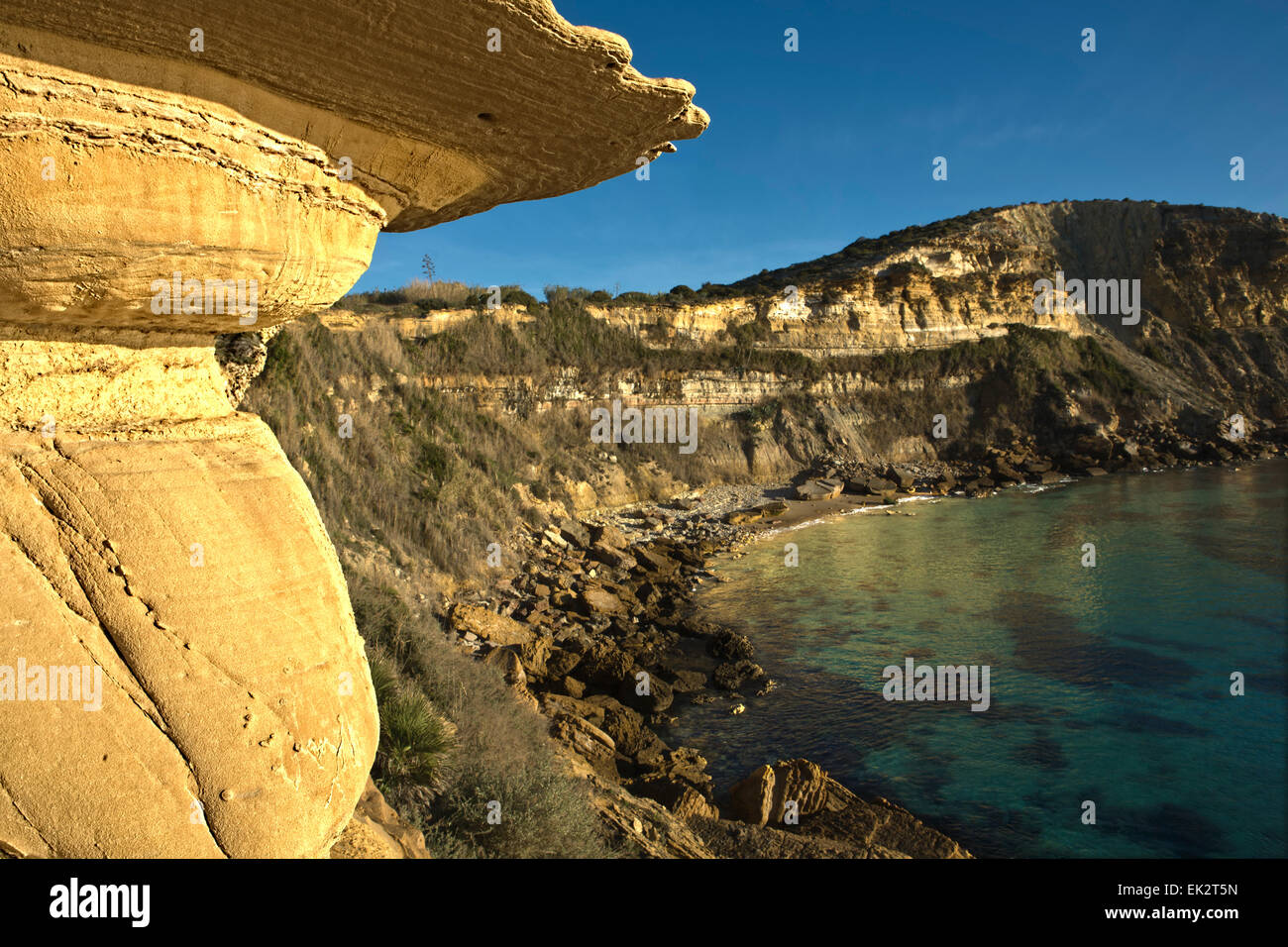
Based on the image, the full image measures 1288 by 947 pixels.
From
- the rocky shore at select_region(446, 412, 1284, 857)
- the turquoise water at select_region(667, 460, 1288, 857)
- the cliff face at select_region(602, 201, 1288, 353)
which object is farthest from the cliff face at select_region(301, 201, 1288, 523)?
the turquoise water at select_region(667, 460, 1288, 857)

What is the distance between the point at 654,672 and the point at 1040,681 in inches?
251

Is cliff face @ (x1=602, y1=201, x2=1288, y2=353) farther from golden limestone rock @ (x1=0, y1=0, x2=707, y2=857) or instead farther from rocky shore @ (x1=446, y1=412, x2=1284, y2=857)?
golden limestone rock @ (x1=0, y1=0, x2=707, y2=857)

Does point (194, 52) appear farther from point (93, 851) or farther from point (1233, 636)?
point (1233, 636)

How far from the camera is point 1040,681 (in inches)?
457

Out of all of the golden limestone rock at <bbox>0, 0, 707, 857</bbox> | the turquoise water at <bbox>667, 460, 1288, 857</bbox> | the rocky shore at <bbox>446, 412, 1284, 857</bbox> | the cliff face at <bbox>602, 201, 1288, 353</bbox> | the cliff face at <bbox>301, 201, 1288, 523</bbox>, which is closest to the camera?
the golden limestone rock at <bbox>0, 0, 707, 857</bbox>

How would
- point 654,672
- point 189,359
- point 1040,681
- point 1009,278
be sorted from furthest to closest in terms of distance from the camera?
point 1009,278 < point 1040,681 < point 654,672 < point 189,359

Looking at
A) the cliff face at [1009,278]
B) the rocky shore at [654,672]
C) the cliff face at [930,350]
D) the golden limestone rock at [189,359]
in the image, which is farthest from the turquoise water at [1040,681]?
the cliff face at [1009,278]

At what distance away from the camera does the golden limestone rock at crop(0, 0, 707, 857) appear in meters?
2.41

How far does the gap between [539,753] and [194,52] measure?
5971mm

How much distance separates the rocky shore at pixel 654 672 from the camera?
6.86 metres

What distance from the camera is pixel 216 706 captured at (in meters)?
2.75

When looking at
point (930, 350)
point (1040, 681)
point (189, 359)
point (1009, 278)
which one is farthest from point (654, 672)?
point (1009, 278)

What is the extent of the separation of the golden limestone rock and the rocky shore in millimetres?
4143

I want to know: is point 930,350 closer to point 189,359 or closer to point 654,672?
point 654,672
